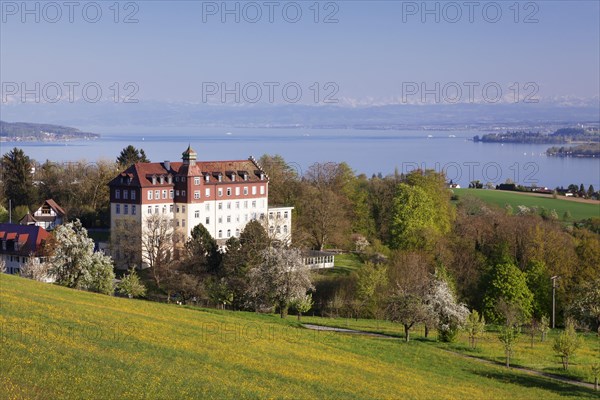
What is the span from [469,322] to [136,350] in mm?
23814

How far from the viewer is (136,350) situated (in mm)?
31906

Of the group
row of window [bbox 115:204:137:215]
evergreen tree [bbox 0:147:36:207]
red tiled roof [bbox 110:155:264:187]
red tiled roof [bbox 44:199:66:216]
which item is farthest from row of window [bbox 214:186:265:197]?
evergreen tree [bbox 0:147:36:207]

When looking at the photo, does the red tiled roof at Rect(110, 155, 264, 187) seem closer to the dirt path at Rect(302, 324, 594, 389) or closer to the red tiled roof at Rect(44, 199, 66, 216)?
the red tiled roof at Rect(44, 199, 66, 216)

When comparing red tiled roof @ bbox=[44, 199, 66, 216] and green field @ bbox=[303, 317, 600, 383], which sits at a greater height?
red tiled roof @ bbox=[44, 199, 66, 216]

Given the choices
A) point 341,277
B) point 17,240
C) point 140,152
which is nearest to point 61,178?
point 140,152

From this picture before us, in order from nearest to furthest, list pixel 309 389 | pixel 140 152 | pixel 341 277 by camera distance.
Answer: pixel 309 389
pixel 341 277
pixel 140 152

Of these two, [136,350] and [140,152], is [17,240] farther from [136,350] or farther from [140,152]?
[136,350]

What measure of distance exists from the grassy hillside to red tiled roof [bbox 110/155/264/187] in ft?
108

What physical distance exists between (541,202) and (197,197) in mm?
56207

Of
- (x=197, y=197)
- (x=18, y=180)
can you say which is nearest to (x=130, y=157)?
(x=18, y=180)

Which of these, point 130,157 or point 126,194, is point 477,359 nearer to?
point 126,194

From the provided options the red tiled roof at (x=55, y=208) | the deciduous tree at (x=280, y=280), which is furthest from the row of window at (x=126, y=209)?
the deciduous tree at (x=280, y=280)

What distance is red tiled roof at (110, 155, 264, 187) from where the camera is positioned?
80375 mm

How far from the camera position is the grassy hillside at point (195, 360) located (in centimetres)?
2644
